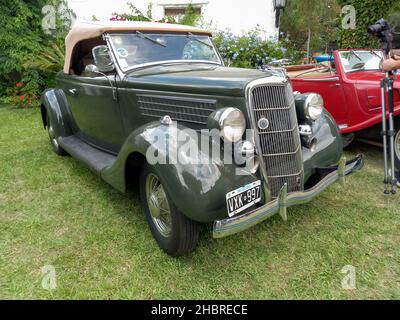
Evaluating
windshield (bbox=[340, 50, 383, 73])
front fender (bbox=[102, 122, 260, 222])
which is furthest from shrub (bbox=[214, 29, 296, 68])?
front fender (bbox=[102, 122, 260, 222])

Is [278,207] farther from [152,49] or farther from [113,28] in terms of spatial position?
[113,28]

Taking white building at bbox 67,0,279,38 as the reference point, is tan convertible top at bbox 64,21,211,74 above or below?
below

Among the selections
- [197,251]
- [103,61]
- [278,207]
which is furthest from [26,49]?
[278,207]

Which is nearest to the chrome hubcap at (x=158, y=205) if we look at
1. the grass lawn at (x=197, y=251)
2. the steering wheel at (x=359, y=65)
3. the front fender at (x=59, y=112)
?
the grass lawn at (x=197, y=251)

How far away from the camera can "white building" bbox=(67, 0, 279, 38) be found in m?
10.1

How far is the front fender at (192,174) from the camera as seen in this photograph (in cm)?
206

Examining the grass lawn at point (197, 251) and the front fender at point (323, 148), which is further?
the front fender at point (323, 148)

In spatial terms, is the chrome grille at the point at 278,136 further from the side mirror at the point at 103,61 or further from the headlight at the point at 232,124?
the side mirror at the point at 103,61

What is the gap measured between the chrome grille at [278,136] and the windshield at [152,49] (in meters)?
1.39

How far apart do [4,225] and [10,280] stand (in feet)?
2.85

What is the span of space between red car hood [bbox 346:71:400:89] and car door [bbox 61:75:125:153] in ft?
10.9

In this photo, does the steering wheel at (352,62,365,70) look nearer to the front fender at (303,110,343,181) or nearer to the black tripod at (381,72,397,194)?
the black tripod at (381,72,397,194)

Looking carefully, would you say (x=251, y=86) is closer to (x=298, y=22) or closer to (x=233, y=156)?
(x=233, y=156)

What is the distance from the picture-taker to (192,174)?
2.09 metres
